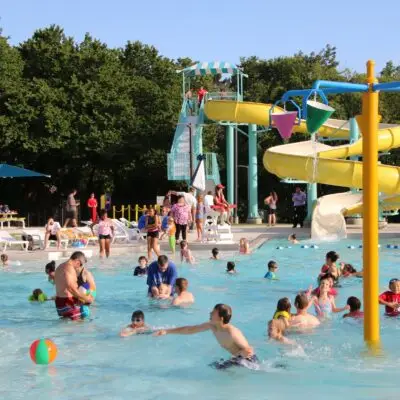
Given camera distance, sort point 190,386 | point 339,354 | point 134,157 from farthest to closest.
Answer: point 134,157, point 339,354, point 190,386

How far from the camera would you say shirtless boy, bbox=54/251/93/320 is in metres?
9.28

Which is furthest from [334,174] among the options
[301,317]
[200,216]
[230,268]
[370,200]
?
[370,200]

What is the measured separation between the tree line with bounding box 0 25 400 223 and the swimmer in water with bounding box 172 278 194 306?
23.8 metres

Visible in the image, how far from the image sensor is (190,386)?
261 inches

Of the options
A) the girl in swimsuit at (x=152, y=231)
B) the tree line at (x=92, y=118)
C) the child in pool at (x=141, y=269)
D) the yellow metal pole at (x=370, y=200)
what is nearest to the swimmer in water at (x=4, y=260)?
the girl in swimsuit at (x=152, y=231)

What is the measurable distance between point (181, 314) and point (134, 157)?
25942 millimetres

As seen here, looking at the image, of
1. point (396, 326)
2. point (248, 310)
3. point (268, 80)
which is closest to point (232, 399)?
point (396, 326)

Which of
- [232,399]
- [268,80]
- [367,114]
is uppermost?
[268,80]

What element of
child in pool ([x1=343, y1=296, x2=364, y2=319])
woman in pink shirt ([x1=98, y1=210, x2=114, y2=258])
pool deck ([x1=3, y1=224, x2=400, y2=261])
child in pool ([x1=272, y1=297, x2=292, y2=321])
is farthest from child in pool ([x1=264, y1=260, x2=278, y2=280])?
child in pool ([x1=272, y1=297, x2=292, y2=321])

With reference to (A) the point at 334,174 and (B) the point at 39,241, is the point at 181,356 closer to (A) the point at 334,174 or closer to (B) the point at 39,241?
(B) the point at 39,241

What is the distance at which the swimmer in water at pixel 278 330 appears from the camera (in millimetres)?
8086

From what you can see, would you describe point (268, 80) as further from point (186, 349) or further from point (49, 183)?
point (186, 349)

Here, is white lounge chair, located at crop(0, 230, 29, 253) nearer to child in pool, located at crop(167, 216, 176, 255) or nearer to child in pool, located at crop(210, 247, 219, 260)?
child in pool, located at crop(167, 216, 176, 255)

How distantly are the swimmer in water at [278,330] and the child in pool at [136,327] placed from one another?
1467mm
